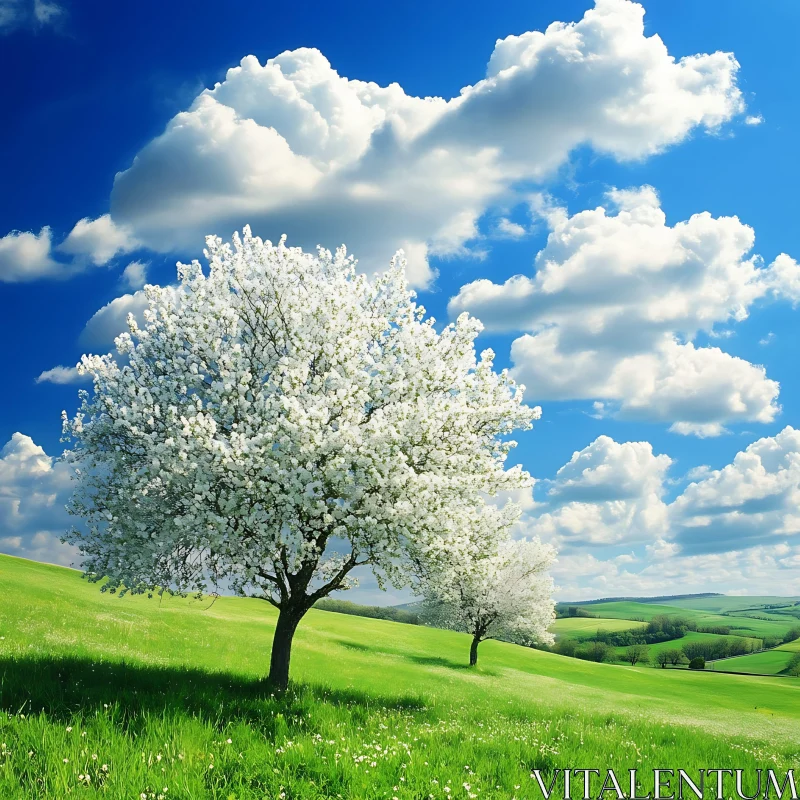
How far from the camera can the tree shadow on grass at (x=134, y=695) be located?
12.7 meters

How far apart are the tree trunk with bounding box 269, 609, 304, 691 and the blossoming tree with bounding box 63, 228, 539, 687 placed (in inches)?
2.0

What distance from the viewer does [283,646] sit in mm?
20234

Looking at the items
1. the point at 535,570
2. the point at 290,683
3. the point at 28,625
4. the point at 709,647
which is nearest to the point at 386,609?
the point at 709,647

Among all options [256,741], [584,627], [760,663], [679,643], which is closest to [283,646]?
[256,741]

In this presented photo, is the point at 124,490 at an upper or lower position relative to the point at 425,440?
lower

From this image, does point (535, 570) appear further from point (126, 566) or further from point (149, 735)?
point (149, 735)

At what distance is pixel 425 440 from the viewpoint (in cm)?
1745

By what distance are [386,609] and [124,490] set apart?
141 meters

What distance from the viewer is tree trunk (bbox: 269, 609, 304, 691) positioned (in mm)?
19766

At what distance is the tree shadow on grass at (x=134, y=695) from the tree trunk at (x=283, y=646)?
0.59 m

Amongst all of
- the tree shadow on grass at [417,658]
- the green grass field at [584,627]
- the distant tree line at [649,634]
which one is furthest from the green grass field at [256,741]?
the green grass field at [584,627]

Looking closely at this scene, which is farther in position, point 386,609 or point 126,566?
point 386,609

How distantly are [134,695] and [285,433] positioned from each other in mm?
6829

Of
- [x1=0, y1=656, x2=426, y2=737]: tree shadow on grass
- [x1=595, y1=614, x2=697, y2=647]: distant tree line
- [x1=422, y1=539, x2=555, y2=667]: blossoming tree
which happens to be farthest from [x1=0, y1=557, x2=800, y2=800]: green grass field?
[x1=595, y1=614, x2=697, y2=647]: distant tree line
